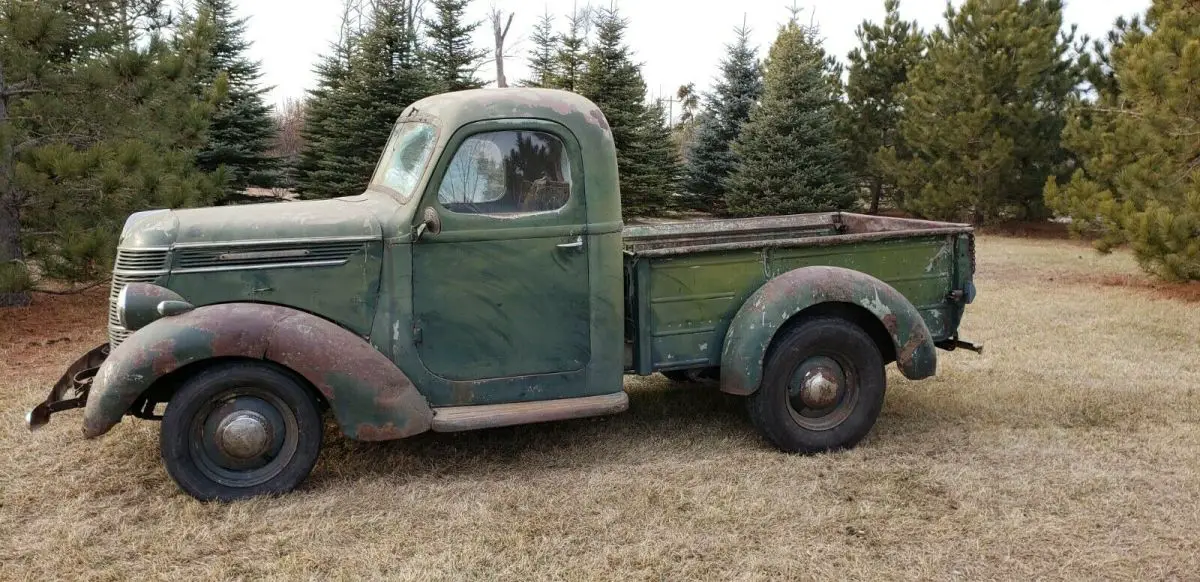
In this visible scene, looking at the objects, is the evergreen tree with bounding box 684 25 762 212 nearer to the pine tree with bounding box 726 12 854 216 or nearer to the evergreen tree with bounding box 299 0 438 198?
the pine tree with bounding box 726 12 854 216

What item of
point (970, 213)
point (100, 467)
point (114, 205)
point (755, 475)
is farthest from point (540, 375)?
point (970, 213)

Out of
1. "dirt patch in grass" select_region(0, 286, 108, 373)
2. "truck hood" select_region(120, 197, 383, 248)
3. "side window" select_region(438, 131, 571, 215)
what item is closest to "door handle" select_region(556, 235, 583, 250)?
"side window" select_region(438, 131, 571, 215)

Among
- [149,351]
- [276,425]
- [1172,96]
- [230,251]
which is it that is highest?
[1172,96]

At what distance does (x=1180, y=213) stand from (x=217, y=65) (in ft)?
46.9

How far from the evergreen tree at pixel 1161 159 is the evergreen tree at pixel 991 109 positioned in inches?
145

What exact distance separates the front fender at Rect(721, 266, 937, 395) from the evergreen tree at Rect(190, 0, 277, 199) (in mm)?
11623

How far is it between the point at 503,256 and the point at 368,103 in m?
11.2

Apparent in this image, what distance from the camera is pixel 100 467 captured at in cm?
430

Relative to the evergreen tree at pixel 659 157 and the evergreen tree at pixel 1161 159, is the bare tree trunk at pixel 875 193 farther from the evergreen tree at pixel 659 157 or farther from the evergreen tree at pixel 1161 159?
the evergreen tree at pixel 1161 159

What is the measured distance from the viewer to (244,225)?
13.2 ft

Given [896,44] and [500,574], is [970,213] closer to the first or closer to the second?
[896,44]

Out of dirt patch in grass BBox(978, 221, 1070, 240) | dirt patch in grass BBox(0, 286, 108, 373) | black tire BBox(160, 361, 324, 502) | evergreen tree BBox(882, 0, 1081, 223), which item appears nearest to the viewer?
black tire BBox(160, 361, 324, 502)

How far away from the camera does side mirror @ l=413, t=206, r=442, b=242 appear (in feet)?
13.2

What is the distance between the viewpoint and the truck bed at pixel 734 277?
14.6ft
